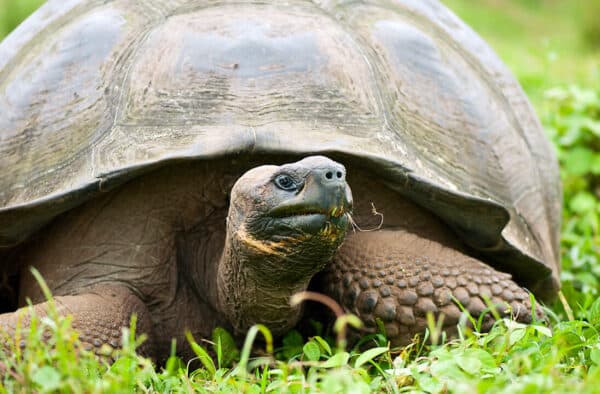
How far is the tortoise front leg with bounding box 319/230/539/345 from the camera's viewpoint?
9.81 feet

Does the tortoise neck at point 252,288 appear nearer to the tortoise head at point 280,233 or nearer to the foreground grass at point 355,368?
the tortoise head at point 280,233

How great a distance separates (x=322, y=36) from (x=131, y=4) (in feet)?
2.37

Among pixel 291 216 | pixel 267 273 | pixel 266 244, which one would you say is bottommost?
pixel 267 273

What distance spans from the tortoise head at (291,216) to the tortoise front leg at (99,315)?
0.49m

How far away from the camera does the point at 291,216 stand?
2.53 metres

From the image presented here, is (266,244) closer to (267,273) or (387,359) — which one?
(267,273)

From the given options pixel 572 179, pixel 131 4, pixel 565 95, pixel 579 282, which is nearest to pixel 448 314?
pixel 579 282

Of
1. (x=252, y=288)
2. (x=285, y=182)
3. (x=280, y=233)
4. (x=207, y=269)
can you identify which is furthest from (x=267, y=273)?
(x=207, y=269)

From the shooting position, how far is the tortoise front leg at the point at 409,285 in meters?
2.99

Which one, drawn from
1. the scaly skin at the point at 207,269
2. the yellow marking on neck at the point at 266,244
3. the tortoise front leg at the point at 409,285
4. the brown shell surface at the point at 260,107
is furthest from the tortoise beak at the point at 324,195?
the tortoise front leg at the point at 409,285

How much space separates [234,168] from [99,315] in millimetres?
609

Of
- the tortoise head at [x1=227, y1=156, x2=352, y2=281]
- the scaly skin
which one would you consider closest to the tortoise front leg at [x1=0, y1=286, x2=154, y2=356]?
the scaly skin

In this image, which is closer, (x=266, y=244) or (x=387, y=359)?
(x=266, y=244)

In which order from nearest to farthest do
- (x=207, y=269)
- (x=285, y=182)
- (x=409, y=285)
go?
(x=285, y=182)
(x=409, y=285)
(x=207, y=269)
